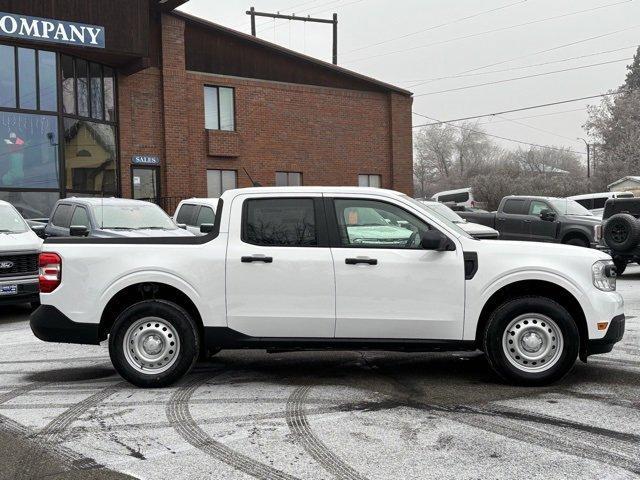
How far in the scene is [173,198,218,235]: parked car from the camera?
14.4 m

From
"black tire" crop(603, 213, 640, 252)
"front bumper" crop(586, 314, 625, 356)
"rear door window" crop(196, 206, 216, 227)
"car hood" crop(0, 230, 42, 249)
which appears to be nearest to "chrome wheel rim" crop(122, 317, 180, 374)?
"front bumper" crop(586, 314, 625, 356)

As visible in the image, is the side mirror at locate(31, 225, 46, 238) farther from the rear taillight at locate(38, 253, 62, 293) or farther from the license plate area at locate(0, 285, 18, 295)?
the rear taillight at locate(38, 253, 62, 293)

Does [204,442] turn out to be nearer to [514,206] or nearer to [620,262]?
[620,262]

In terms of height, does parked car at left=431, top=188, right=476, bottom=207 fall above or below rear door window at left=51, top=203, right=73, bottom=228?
above

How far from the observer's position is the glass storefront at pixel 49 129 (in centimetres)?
1998

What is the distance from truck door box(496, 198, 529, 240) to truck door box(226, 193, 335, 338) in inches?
545

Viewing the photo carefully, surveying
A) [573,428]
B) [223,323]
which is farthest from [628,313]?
[223,323]

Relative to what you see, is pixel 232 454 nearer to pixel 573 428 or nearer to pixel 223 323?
pixel 223 323

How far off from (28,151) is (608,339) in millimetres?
18494

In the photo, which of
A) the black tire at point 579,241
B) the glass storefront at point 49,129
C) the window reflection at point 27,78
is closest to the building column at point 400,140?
the glass storefront at point 49,129

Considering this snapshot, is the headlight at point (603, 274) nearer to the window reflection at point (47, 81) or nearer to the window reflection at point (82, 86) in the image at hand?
the window reflection at point (47, 81)

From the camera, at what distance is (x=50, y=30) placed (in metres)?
20.3

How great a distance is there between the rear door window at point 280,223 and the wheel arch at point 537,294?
1596 mm

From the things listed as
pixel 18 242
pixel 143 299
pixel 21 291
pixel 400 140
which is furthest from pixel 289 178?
pixel 143 299
